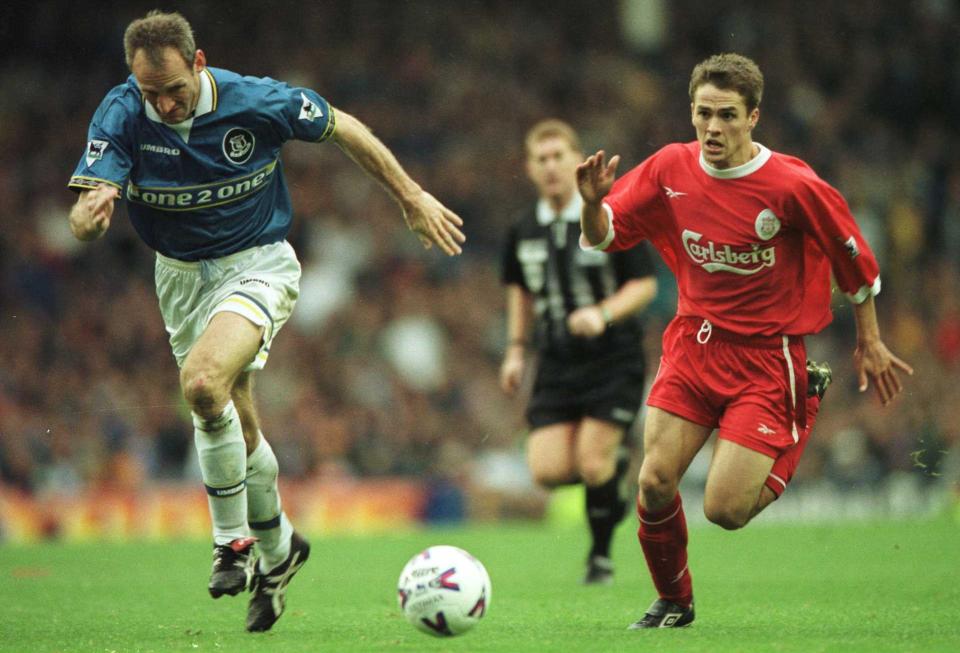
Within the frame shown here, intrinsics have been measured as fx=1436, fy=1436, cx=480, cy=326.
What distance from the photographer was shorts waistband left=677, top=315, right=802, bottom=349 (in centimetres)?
602

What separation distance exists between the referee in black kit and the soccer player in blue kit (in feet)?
8.29

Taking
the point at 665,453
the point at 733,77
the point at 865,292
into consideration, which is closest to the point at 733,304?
the point at 865,292

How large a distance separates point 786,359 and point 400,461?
943 cm

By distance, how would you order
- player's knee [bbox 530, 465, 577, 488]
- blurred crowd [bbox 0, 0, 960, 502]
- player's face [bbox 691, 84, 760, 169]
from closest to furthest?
player's face [bbox 691, 84, 760, 169], player's knee [bbox 530, 465, 577, 488], blurred crowd [bbox 0, 0, 960, 502]

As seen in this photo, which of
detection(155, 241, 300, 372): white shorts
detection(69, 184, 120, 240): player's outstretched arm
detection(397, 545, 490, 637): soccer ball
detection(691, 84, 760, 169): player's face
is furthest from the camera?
detection(155, 241, 300, 372): white shorts

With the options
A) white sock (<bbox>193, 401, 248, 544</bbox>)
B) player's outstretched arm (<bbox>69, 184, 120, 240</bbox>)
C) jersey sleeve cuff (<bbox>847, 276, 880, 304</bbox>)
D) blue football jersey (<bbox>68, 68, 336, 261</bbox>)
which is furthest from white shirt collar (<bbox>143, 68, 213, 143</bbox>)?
jersey sleeve cuff (<bbox>847, 276, 880, 304</bbox>)

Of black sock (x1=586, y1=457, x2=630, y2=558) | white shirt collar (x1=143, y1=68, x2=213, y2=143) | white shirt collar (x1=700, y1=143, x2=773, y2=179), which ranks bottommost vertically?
black sock (x1=586, y1=457, x2=630, y2=558)

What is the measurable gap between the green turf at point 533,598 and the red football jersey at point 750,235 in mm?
1343

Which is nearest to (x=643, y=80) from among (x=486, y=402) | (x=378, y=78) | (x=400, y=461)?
(x=378, y=78)

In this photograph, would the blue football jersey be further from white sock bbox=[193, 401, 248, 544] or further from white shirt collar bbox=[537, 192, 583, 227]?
white shirt collar bbox=[537, 192, 583, 227]

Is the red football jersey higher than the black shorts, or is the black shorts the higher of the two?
the red football jersey

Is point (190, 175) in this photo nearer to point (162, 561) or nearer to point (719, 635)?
point (719, 635)

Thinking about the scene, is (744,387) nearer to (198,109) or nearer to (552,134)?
(198,109)

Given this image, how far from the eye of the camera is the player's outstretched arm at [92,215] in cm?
550
